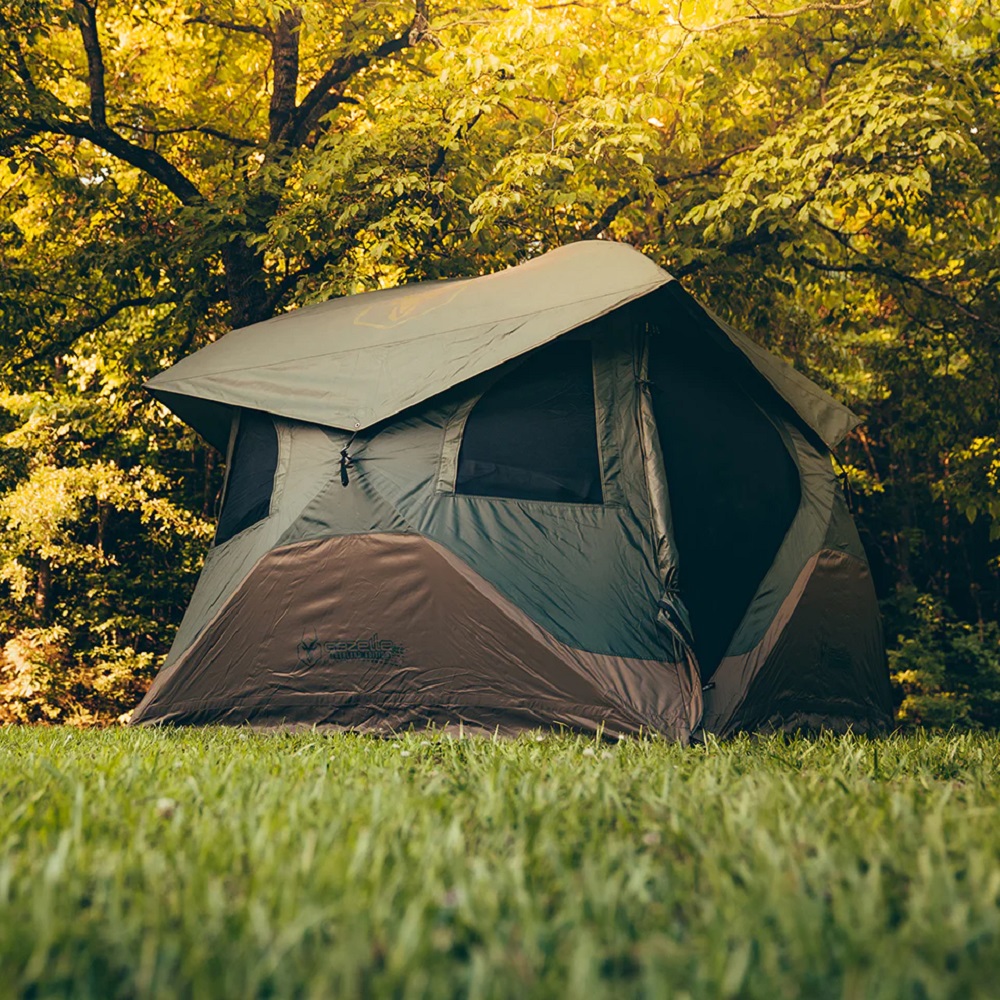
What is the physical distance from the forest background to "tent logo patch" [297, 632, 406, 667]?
11.0ft

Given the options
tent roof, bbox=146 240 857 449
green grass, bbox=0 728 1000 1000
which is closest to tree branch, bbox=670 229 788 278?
tent roof, bbox=146 240 857 449

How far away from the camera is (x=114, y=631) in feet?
34.9

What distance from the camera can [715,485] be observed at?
203 inches

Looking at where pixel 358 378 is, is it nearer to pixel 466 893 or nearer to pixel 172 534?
pixel 466 893

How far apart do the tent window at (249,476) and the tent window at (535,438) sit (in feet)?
4.31

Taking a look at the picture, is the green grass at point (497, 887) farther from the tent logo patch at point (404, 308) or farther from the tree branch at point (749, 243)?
the tree branch at point (749, 243)

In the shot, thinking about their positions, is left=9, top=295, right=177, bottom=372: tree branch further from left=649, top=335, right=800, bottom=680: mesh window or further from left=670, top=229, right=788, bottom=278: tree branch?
left=649, top=335, right=800, bottom=680: mesh window

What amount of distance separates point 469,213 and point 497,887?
6.17 meters

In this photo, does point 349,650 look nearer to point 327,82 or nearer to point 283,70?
point 327,82

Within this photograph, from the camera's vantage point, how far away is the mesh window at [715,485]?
5012mm

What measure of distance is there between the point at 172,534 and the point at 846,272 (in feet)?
25.6

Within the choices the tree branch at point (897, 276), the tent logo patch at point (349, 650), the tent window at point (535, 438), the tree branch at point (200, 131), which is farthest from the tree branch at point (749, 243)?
the tent logo patch at point (349, 650)

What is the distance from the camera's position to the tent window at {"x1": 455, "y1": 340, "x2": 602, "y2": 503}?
15.6 ft

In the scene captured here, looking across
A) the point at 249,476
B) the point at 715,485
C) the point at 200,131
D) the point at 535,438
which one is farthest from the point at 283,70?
the point at 715,485
